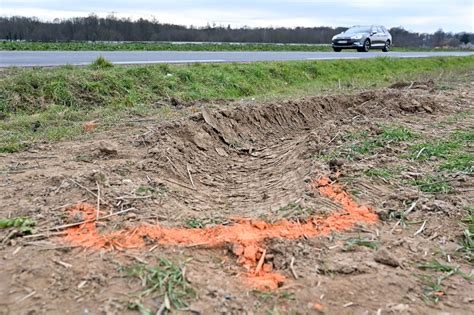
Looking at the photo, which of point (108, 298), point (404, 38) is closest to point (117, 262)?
point (108, 298)

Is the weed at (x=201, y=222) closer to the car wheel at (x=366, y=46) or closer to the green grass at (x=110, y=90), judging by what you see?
the green grass at (x=110, y=90)

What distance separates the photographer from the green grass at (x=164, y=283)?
2.78 metres

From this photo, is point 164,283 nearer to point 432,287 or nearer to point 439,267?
point 432,287

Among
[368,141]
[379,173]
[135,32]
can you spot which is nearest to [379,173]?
[379,173]

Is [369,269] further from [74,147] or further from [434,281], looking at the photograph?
[74,147]

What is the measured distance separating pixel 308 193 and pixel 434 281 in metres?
1.44

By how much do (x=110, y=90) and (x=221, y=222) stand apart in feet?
20.5

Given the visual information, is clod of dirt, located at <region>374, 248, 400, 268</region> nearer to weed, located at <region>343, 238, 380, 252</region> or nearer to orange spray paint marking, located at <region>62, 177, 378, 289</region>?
weed, located at <region>343, 238, 380, 252</region>

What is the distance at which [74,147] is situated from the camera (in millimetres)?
6070

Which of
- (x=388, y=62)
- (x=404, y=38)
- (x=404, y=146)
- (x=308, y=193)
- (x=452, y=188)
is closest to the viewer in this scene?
(x=308, y=193)

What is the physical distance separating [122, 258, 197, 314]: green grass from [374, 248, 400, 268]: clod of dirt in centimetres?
133

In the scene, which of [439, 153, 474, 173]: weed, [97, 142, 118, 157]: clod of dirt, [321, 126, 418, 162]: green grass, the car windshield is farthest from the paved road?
[439, 153, 474, 173]: weed

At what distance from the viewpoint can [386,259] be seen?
11.1ft

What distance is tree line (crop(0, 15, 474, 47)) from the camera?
32.4 meters
